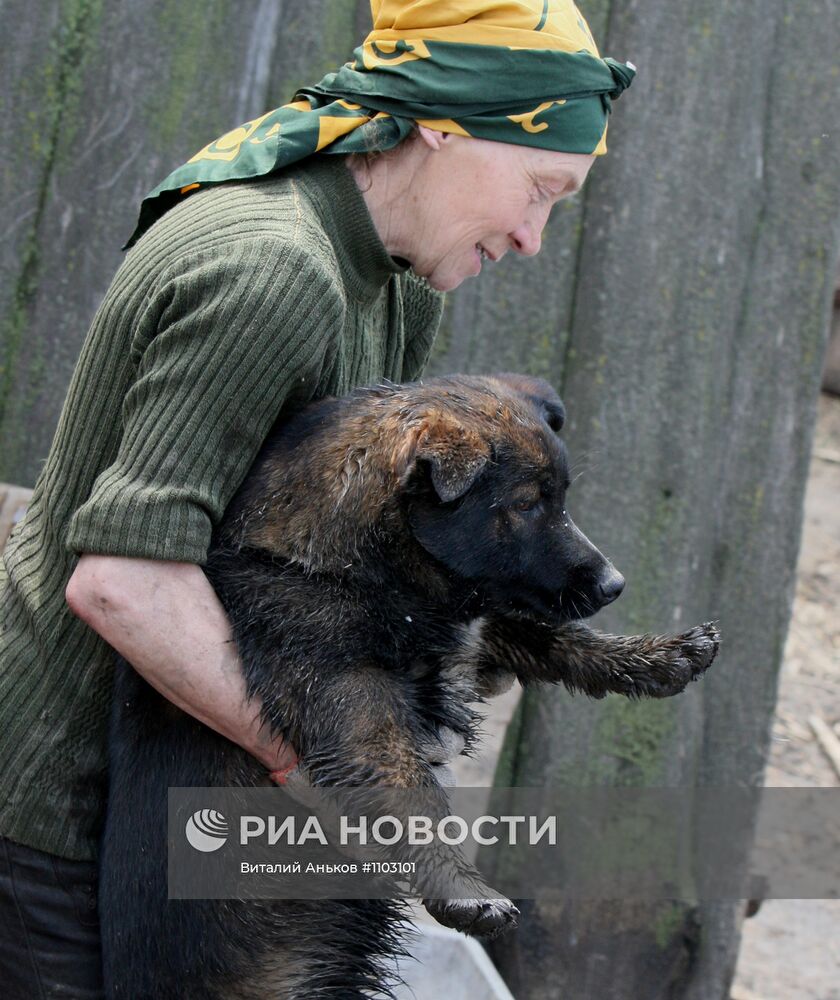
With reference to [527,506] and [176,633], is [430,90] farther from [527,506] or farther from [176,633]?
[176,633]

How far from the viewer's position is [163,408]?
207cm

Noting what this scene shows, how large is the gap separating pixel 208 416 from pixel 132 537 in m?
0.23

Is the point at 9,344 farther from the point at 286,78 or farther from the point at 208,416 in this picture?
the point at 208,416

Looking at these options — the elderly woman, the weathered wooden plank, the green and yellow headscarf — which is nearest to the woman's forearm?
the elderly woman

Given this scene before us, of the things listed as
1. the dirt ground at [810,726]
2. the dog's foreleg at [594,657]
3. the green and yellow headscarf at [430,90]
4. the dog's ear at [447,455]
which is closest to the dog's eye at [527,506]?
the dog's ear at [447,455]

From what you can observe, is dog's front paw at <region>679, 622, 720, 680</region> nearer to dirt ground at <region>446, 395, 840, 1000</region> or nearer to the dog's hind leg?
dirt ground at <region>446, 395, 840, 1000</region>

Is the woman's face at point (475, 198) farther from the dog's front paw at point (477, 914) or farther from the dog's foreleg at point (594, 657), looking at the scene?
the dog's front paw at point (477, 914)

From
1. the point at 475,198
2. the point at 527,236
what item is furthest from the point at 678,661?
the point at 475,198

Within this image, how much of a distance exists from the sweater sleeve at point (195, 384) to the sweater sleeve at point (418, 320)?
28.8 inches

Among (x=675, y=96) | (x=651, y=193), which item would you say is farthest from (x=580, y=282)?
(x=675, y=96)

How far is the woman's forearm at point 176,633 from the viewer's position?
6.80 ft

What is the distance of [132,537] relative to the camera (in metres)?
2.05

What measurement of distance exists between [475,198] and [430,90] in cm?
24

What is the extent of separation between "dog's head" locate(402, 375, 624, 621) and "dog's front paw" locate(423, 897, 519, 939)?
23.9 inches
